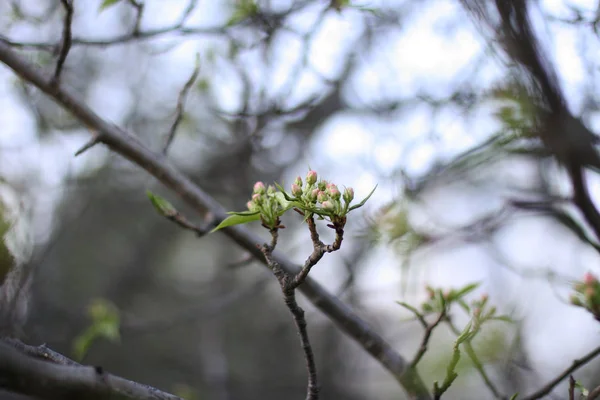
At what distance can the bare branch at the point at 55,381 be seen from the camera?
1.78ft

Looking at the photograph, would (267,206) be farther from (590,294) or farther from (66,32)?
(66,32)

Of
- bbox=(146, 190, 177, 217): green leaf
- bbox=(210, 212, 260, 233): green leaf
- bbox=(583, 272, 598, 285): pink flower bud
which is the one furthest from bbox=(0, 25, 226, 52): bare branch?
bbox=(583, 272, 598, 285): pink flower bud

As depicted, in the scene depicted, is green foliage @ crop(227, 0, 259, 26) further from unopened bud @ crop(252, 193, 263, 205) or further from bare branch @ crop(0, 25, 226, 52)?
unopened bud @ crop(252, 193, 263, 205)

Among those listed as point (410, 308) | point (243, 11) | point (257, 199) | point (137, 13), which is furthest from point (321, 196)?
point (243, 11)

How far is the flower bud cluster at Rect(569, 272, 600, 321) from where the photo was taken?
1008 millimetres

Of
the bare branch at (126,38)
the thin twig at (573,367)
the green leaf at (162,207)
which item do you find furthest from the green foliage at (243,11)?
the thin twig at (573,367)

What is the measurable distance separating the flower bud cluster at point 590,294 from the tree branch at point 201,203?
0.46 meters

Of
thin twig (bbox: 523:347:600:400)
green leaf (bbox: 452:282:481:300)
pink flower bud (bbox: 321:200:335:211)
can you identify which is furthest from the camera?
green leaf (bbox: 452:282:481:300)

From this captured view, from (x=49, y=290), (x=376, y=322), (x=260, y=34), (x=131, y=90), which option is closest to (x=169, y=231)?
(x=49, y=290)

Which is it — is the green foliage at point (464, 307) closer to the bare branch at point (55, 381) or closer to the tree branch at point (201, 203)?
the tree branch at point (201, 203)

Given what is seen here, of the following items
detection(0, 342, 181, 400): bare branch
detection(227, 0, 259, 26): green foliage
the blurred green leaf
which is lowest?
detection(0, 342, 181, 400): bare branch

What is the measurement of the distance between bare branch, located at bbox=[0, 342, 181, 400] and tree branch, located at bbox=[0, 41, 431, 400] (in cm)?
72

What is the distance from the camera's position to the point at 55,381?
0.58 metres

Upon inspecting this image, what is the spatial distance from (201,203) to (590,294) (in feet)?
3.61
